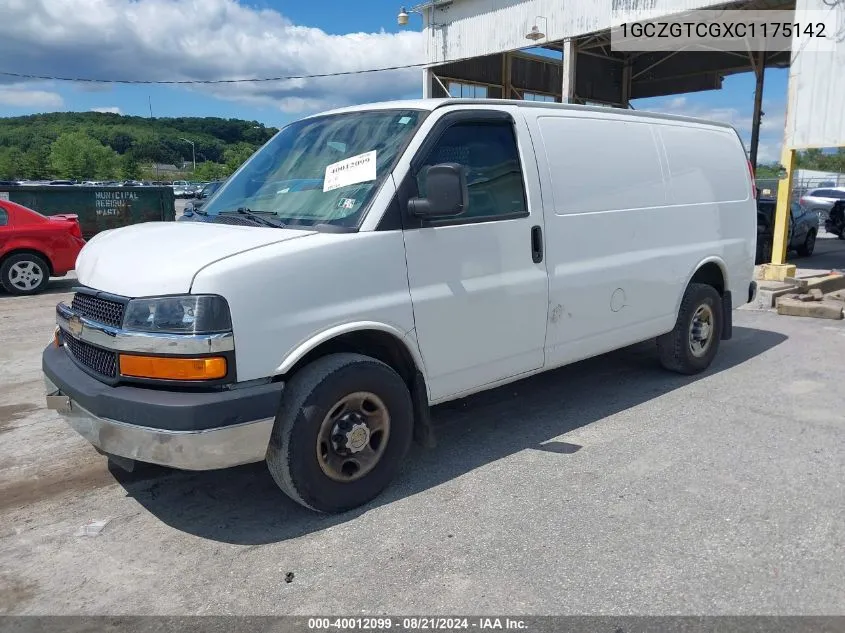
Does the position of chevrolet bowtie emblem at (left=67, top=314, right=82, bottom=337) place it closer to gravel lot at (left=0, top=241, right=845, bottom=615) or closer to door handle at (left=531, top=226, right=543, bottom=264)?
gravel lot at (left=0, top=241, right=845, bottom=615)

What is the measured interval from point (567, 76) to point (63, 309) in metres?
14.9

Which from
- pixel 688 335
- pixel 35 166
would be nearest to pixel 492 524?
pixel 688 335

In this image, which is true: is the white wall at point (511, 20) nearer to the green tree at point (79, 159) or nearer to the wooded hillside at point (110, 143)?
the wooded hillside at point (110, 143)

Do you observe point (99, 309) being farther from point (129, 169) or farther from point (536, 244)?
point (129, 169)

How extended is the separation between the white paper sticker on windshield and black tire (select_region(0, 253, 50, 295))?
8.89 m

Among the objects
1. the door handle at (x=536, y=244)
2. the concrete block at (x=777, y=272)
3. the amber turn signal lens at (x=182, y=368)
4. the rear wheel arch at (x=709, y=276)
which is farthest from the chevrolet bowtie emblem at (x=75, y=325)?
the concrete block at (x=777, y=272)

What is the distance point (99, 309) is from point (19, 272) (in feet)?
28.6

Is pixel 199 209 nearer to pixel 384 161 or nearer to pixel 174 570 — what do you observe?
pixel 384 161

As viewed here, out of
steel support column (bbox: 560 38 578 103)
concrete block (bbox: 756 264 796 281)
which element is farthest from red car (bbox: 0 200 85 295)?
steel support column (bbox: 560 38 578 103)

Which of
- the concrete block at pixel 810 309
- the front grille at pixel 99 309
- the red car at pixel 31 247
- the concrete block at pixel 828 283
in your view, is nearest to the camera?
the front grille at pixel 99 309

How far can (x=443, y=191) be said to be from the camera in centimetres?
352

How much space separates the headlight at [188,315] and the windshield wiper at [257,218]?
0.73 metres

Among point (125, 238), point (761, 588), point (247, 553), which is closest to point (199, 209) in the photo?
point (125, 238)

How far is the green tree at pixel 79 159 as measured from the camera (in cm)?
9006
